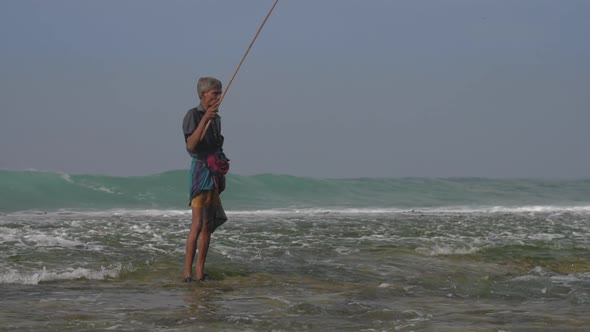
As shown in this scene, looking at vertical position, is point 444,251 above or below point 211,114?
below

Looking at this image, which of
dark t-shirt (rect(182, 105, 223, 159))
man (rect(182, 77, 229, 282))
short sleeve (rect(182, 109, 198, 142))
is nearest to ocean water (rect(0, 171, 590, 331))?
man (rect(182, 77, 229, 282))

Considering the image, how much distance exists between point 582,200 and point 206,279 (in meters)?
27.7

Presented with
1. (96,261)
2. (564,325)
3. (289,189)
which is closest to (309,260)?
(96,261)

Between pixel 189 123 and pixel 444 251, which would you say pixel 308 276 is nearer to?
pixel 189 123

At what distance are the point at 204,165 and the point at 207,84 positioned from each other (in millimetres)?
729

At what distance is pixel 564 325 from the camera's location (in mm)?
4910

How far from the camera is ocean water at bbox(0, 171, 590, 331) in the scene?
507 cm

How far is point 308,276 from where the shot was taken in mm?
7254

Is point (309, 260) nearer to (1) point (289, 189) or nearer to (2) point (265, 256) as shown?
(2) point (265, 256)

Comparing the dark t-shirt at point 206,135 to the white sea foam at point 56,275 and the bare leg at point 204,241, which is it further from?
the white sea foam at point 56,275

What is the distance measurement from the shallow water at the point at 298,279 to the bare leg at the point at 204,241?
0.67ft

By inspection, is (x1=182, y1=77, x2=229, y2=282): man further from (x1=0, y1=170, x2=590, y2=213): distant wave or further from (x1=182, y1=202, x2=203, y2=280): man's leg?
(x1=0, y1=170, x2=590, y2=213): distant wave

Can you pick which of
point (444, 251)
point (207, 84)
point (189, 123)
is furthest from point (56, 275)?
point (444, 251)

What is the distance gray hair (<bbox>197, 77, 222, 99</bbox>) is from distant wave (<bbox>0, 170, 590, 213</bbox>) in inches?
549
